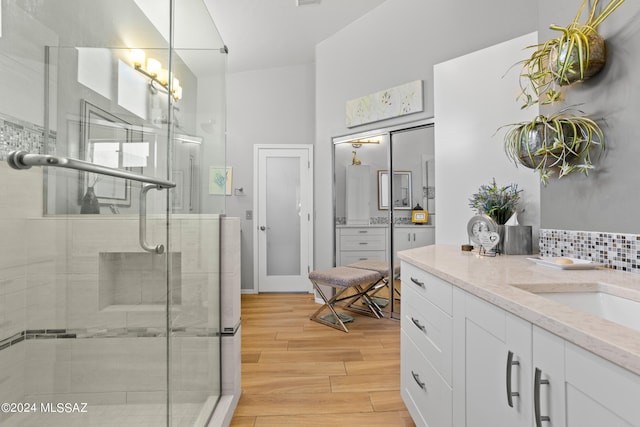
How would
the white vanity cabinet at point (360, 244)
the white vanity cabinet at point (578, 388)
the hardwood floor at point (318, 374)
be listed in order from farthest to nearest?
the white vanity cabinet at point (360, 244) → the hardwood floor at point (318, 374) → the white vanity cabinet at point (578, 388)

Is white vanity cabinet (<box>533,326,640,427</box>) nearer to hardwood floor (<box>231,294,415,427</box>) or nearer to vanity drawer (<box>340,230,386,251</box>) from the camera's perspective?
hardwood floor (<box>231,294,415,427</box>)

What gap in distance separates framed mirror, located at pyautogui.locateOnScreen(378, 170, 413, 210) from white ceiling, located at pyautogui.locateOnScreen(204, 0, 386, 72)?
67.3 inches

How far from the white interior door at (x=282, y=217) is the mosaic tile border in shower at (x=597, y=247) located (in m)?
3.07

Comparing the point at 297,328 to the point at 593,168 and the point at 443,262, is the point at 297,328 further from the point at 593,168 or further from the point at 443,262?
the point at 593,168

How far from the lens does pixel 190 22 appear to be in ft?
5.21

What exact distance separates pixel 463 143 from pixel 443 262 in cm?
131

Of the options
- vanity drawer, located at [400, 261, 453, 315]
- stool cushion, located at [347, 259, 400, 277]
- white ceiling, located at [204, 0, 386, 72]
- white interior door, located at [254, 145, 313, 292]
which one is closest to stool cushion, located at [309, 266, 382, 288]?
stool cushion, located at [347, 259, 400, 277]

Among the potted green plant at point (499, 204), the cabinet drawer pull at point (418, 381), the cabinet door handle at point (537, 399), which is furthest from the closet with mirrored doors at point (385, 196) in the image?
the cabinet door handle at point (537, 399)

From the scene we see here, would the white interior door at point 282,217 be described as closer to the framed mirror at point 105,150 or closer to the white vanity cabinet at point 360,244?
the white vanity cabinet at point 360,244

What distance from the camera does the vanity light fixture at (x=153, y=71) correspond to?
1.09m

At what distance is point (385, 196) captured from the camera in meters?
3.41

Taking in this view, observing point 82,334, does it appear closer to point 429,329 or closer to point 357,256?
point 429,329

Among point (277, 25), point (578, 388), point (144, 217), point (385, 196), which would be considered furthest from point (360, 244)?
point (578, 388)

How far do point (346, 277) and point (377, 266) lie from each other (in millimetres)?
508
